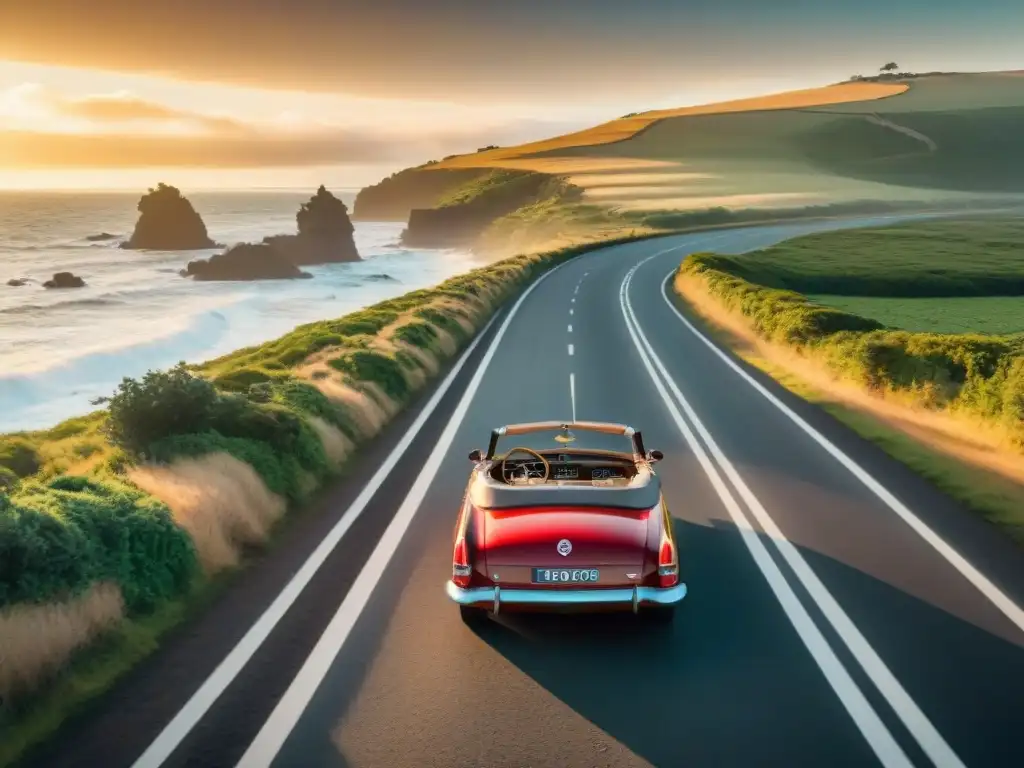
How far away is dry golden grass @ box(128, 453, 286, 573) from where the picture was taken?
9.11m

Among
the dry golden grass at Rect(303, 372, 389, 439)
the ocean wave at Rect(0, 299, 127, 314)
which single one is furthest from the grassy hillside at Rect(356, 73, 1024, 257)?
the dry golden grass at Rect(303, 372, 389, 439)

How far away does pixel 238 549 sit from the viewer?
945cm

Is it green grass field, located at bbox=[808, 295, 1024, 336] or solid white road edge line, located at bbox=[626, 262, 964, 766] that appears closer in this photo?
solid white road edge line, located at bbox=[626, 262, 964, 766]

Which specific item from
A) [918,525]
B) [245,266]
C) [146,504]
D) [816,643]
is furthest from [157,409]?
[245,266]

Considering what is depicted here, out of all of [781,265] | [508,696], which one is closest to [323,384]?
[508,696]

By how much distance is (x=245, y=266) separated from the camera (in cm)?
8988

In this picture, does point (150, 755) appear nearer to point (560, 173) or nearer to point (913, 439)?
point (913, 439)

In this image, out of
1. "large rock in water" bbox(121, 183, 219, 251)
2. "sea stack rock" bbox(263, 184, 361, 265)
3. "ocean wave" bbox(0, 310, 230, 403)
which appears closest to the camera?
"ocean wave" bbox(0, 310, 230, 403)

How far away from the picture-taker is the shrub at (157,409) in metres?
11.9

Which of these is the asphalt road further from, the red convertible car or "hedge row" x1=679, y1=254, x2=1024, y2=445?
"hedge row" x1=679, y1=254, x2=1024, y2=445

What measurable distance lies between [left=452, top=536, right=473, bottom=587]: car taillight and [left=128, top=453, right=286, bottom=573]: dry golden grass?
2875 mm

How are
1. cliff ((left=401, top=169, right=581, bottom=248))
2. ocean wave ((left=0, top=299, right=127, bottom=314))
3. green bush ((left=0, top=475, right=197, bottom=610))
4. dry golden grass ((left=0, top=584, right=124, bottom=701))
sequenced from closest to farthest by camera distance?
dry golden grass ((left=0, top=584, right=124, bottom=701))
green bush ((left=0, top=475, right=197, bottom=610))
ocean wave ((left=0, top=299, right=127, bottom=314))
cliff ((left=401, top=169, right=581, bottom=248))

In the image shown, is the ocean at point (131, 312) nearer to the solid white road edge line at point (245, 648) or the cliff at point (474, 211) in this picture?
the cliff at point (474, 211)

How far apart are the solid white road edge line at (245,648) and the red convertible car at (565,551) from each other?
161 cm
